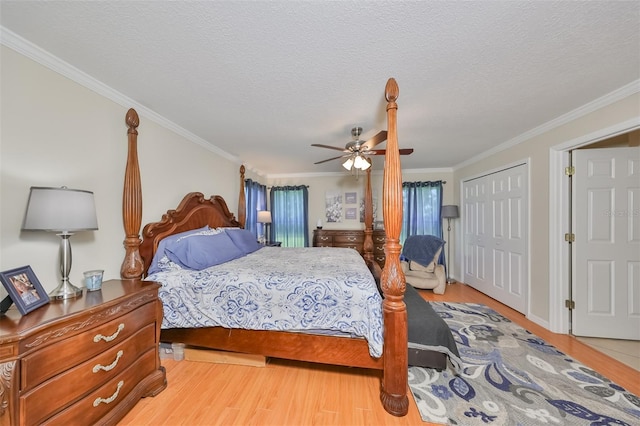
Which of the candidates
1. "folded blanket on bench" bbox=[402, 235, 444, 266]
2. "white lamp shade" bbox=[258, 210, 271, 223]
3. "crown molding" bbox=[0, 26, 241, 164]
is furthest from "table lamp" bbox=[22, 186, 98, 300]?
"folded blanket on bench" bbox=[402, 235, 444, 266]

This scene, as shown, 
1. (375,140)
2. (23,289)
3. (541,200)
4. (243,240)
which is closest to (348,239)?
(243,240)

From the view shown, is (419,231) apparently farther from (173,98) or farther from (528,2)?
(173,98)

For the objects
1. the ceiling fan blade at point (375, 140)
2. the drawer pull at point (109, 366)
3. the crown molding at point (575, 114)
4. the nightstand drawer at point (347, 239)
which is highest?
the crown molding at point (575, 114)

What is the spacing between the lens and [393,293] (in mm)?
1490

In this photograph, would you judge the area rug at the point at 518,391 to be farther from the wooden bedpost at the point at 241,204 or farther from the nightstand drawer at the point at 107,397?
the wooden bedpost at the point at 241,204

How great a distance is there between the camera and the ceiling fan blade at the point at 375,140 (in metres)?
2.02

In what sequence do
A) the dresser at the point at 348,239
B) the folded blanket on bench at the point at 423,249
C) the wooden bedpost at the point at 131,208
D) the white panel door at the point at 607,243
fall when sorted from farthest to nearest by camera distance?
the dresser at the point at 348,239, the folded blanket on bench at the point at 423,249, the white panel door at the point at 607,243, the wooden bedpost at the point at 131,208

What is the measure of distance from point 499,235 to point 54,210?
4663 mm

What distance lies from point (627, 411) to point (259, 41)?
331 cm

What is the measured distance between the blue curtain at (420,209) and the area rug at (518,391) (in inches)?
104

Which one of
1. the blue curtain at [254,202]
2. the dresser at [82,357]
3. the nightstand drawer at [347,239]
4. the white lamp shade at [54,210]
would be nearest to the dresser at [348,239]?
the nightstand drawer at [347,239]

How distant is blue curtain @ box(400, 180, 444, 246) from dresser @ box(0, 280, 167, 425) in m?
4.38

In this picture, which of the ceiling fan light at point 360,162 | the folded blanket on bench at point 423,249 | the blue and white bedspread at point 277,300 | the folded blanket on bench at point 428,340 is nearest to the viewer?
the blue and white bedspread at point 277,300

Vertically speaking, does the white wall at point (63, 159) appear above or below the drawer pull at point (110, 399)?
above
